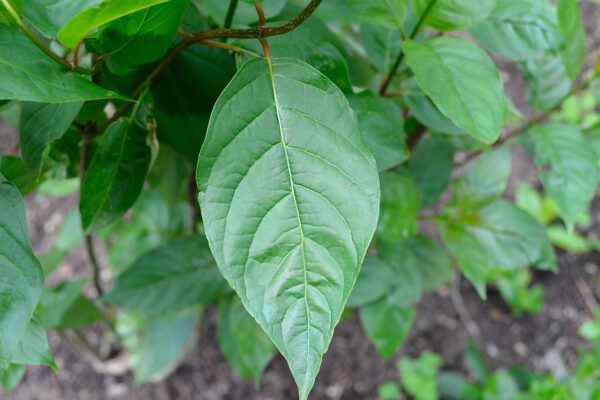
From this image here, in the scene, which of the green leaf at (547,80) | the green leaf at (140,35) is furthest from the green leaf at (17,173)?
the green leaf at (547,80)

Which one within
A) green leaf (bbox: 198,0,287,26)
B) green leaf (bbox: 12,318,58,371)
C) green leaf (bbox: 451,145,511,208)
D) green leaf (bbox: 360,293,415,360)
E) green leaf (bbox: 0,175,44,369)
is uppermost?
green leaf (bbox: 198,0,287,26)

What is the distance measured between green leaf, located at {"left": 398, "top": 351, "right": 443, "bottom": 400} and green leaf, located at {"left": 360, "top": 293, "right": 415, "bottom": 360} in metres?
0.69

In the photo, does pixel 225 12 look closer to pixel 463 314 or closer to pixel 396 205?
pixel 396 205

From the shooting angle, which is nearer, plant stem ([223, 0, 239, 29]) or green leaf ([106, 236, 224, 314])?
plant stem ([223, 0, 239, 29])

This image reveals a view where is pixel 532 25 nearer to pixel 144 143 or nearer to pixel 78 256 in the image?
pixel 144 143

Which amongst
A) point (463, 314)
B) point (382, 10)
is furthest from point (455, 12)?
point (463, 314)

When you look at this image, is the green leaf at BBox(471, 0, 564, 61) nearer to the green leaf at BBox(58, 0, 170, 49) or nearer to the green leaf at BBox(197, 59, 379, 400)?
the green leaf at BBox(197, 59, 379, 400)

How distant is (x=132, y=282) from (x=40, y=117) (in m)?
0.55

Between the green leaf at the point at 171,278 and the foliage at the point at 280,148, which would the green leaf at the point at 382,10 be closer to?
the foliage at the point at 280,148

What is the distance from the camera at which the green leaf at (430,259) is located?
128 centimetres

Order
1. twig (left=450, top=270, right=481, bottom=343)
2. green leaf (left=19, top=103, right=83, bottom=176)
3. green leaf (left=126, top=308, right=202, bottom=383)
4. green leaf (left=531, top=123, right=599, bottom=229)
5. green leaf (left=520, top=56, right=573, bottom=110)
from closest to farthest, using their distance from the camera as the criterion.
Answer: green leaf (left=19, top=103, right=83, bottom=176), green leaf (left=531, top=123, right=599, bottom=229), green leaf (left=520, top=56, right=573, bottom=110), green leaf (left=126, top=308, right=202, bottom=383), twig (left=450, top=270, right=481, bottom=343)

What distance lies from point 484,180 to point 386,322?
0.37m

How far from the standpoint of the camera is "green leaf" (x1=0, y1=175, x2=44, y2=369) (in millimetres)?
564

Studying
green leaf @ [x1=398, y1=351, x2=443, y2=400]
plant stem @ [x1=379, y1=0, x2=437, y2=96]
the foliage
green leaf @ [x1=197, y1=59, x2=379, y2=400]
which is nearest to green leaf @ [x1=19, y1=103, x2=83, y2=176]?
the foliage
